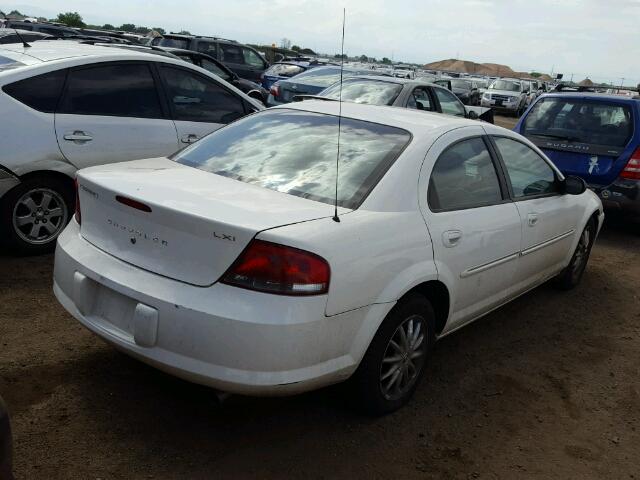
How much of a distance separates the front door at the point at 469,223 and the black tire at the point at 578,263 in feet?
4.91

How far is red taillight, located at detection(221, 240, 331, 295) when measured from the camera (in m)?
2.63

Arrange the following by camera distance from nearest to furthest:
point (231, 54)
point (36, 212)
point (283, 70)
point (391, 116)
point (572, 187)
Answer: point (391, 116)
point (572, 187)
point (36, 212)
point (283, 70)
point (231, 54)

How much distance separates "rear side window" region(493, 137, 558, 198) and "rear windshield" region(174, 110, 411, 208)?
42.7 inches

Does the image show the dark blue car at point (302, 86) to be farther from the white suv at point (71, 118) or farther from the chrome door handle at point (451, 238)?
the chrome door handle at point (451, 238)

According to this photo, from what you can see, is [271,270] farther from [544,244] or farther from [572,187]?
[572,187]

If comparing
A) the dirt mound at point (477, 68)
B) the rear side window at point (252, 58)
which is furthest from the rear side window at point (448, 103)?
the dirt mound at point (477, 68)

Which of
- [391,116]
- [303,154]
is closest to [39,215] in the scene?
[303,154]

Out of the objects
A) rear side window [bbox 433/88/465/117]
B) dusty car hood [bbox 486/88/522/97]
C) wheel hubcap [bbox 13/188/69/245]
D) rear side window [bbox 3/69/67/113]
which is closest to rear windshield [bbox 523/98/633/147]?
rear side window [bbox 433/88/465/117]

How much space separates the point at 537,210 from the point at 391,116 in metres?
1.34

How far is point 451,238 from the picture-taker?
3480 millimetres

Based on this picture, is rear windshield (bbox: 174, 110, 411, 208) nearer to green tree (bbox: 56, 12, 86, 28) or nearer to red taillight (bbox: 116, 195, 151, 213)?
red taillight (bbox: 116, 195, 151, 213)

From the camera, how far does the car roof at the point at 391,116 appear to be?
3.77 m

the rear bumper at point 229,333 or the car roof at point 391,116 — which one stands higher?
the car roof at point 391,116

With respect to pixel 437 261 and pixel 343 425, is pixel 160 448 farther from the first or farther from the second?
pixel 437 261
